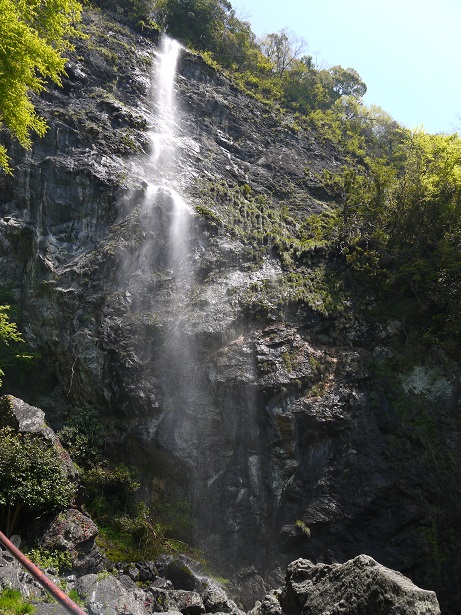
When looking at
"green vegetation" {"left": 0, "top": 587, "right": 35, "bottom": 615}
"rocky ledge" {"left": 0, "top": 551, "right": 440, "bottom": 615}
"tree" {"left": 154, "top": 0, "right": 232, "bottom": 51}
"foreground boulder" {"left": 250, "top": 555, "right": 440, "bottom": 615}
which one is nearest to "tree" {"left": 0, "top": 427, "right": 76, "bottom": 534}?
"rocky ledge" {"left": 0, "top": 551, "right": 440, "bottom": 615}

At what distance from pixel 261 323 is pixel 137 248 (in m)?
5.15

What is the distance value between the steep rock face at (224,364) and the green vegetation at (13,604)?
6.59 meters

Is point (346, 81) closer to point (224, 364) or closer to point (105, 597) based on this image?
point (224, 364)

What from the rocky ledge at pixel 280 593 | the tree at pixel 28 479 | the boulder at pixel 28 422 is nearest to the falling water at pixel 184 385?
the rocky ledge at pixel 280 593

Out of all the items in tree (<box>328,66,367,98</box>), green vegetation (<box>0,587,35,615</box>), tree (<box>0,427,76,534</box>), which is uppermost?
tree (<box>328,66,367,98</box>)

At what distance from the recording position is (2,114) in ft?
30.0

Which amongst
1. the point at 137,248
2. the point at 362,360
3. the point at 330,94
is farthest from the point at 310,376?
the point at 330,94

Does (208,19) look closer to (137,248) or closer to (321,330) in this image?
(137,248)

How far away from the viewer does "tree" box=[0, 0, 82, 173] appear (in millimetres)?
8125

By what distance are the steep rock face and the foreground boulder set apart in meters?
3.07

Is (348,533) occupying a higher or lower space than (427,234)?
lower

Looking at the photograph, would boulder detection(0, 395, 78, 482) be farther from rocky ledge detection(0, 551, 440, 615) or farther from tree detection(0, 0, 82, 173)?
tree detection(0, 0, 82, 173)

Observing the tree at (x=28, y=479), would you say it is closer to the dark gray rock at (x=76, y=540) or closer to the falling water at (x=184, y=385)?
the dark gray rock at (x=76, y=540)

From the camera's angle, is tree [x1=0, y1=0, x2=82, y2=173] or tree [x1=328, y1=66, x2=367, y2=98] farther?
tree [x1=328, y1=66, x2=367, y2=98]
